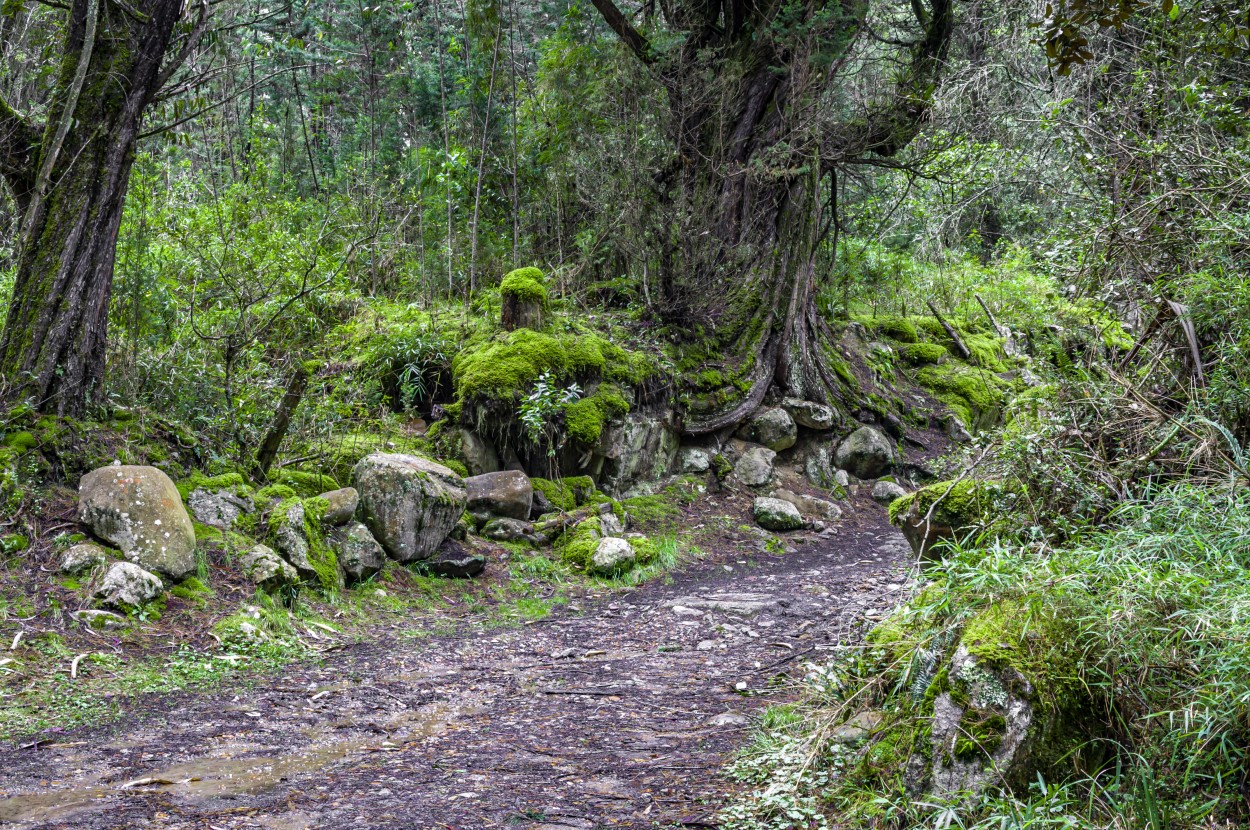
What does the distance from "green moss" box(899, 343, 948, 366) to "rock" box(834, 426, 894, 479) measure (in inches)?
112

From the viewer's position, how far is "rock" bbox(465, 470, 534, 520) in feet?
25.5

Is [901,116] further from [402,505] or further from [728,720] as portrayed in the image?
[728,720]

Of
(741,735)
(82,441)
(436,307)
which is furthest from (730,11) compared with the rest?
(741,735)

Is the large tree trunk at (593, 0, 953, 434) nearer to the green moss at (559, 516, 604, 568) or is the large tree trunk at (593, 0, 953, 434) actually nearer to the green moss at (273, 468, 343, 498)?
the green moss at (559, 516, 604, 568)

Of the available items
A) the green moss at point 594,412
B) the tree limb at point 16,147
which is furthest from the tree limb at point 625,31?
the tree limb at point 16,147

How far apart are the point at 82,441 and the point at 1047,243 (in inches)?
241

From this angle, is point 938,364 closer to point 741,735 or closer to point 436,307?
point 436,307

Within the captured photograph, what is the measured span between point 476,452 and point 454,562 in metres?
1.71

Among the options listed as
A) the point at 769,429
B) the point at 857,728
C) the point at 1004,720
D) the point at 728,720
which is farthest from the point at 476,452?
the point at 1004,720

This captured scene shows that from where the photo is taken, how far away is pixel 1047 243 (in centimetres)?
493

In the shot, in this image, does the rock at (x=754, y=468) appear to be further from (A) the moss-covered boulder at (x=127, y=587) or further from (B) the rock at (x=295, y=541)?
(A) the moss-covered boulder at (x=127, y=587)

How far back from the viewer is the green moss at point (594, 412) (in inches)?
336

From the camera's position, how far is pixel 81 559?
490cm

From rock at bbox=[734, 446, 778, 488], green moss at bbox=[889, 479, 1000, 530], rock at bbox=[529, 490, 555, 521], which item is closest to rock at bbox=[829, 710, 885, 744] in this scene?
green moss at bbox=[889, 479, 1000, 530]
